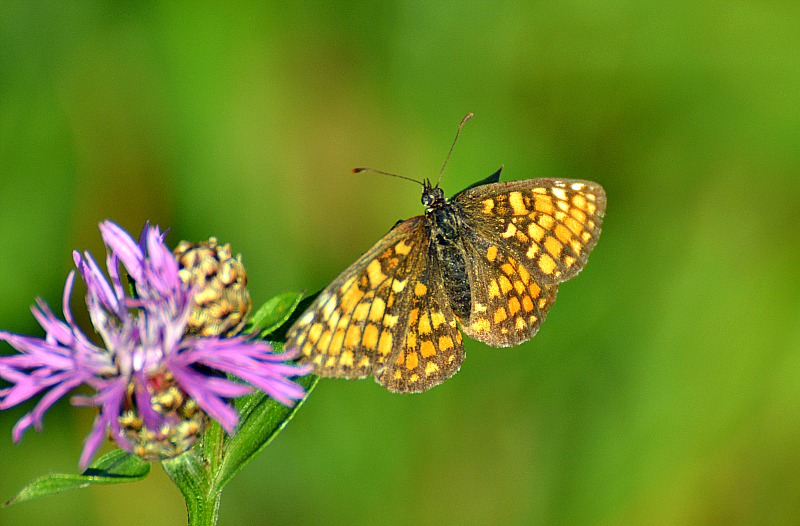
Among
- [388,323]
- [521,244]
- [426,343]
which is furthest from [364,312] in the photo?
[521,244]

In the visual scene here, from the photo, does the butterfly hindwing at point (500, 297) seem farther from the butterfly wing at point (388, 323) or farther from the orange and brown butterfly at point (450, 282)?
the butterfly wing at point (388, 323)

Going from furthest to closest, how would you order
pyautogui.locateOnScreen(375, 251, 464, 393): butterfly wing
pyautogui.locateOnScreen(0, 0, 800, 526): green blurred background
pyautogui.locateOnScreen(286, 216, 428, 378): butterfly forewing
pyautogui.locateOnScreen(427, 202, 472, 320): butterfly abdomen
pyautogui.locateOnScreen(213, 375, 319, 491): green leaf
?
1. pyautogui.locateOnScreen(0, 0, 800, 526): green blurred background
2. pyautogui.locateOnScreen(427, 202, 472, 320): butterfly abdomen
3. pyautogui.locateOnScreen(375, 251, 464, 393): butterfly wing
4. pyautogui.locateOnScreen(286, 216, 428, 378): butterfly forewing
5. pyautogui.locateOnScreen(213, 375, 319, 491): green leaf

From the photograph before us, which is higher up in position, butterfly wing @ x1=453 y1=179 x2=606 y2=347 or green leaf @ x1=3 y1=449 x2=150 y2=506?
butterfly wing @ x1=453 y1=179 x2=606 y2=347

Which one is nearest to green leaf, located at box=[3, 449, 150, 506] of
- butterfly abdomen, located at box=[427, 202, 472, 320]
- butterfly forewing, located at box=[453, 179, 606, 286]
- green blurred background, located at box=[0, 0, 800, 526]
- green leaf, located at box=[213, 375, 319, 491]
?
green leaf, located at box=[213, 375, 319, 491]

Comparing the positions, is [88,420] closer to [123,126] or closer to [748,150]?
[123,126]

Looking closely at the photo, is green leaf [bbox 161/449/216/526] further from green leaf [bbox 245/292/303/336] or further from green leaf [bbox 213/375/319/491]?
green leaf [bbox 245/292/303/336]

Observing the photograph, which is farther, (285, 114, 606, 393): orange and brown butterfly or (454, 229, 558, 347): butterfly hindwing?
(454, 229, 558, 347): butterfly hindwing

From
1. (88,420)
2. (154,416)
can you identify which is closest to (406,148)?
(88,420)
